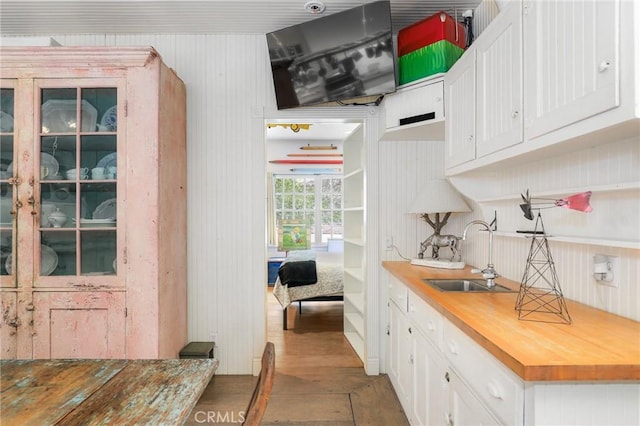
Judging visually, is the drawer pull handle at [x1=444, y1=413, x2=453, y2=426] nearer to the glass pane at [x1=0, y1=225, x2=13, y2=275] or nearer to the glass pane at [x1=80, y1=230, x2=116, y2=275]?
the glass pane at [x1=80, y1=230, x2=116, y2=275]

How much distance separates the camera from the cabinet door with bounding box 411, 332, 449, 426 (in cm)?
155

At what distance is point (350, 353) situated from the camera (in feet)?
10.6

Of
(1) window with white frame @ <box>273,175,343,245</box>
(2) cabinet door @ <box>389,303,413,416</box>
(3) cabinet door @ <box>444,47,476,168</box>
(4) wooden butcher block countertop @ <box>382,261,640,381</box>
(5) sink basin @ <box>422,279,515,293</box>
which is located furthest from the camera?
(1) window with white frame @ <box>273,175,343,245</box>

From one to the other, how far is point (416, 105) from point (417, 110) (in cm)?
4

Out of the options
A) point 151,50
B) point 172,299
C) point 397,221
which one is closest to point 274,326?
point 172,299

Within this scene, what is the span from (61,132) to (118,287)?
1086 mm

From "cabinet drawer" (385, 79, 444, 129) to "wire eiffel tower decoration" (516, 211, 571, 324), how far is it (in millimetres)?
970

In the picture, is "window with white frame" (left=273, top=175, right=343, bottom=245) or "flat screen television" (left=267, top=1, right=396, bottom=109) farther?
"window with white frame" (left=273, top=175, right=343, bottom=245)

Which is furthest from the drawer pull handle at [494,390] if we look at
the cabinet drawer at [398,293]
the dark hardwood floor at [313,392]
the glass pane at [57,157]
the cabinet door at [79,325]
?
the glass pane at [57,157]

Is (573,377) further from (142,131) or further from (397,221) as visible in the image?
(142,131)

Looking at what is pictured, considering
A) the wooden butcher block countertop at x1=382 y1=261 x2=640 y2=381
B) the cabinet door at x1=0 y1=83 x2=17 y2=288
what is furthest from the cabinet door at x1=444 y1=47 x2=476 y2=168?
the cabinet door at x1=0 y1=83 x2=17 y2=288

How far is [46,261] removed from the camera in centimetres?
227

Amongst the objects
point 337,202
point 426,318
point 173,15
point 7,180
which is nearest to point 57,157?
point 7,180

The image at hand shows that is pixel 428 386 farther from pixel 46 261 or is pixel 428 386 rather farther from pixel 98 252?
pixel 46 261
